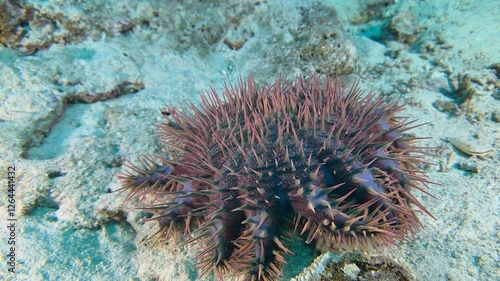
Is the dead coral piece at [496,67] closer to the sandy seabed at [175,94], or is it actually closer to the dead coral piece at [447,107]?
the sandy seabed at [175,94]

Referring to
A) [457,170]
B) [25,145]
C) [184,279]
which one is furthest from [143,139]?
[457,170]

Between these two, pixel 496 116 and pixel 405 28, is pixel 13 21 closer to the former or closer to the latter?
pixel 405 28

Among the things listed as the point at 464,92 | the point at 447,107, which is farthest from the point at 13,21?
the point at 464,92

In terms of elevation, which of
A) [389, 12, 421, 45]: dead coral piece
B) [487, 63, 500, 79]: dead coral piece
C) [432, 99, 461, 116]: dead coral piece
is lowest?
[432, 99, 461, 116]: dead coral piece

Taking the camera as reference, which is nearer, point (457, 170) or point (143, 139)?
point (457, 170)

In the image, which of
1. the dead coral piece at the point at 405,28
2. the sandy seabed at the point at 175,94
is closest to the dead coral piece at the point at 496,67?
the sandy seabed at the point at 175,94

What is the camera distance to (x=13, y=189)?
3.18 m

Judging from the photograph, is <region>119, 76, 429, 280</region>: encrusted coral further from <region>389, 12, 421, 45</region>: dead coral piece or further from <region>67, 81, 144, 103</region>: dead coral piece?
<region>389, 12, 421, 45</region>: dead coral piece

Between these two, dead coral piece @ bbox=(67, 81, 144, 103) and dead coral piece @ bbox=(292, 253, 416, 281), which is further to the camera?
dead coral piece @ bbox=(67, 81, 144, 103)

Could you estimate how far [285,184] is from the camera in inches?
101

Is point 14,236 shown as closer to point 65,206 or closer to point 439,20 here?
point 65,206

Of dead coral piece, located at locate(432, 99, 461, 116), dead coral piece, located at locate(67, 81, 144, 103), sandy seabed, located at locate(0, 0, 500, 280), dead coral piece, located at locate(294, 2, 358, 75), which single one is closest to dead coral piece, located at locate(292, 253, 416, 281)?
sandy seabed, located at locate(0, 0, 500, 280)

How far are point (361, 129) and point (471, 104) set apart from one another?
2.75 m

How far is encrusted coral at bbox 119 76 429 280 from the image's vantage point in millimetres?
2402
